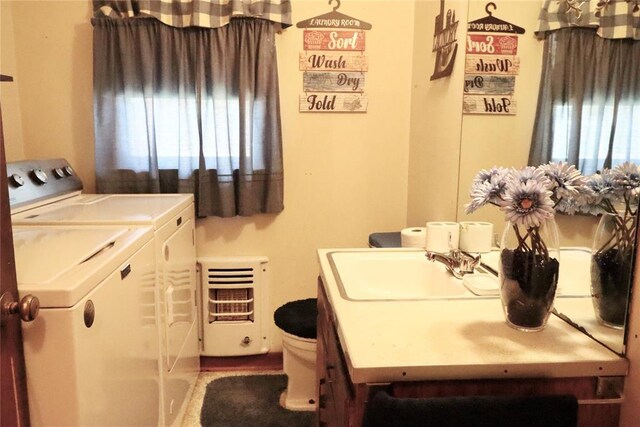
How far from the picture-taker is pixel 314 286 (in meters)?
2.78

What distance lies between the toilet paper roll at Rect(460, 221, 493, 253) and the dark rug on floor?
115 centimetres

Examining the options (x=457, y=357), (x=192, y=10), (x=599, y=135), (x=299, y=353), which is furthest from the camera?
(x=192, y=10)

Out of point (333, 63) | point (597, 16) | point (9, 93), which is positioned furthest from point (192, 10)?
point (597, 16)

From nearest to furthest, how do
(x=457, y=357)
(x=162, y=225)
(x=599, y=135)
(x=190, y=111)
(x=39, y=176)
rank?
(x=457, y=357)
(x=599, y=135)
(x=162, y=225)
(x=39, y=176)
(x=190, y=111)

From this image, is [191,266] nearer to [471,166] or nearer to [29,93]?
[29,93]

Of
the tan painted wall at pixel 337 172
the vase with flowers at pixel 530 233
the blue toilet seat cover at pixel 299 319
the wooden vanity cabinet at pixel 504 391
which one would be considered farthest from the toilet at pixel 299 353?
the vase with flowers at pixel 530 233

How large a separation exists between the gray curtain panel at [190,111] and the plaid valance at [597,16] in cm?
141

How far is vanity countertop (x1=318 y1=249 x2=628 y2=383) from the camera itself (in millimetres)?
897

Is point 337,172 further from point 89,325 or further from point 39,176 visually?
point 89,325

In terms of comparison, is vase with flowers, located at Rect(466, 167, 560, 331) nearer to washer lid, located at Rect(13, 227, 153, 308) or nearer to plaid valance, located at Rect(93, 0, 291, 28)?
washer lid, located at Rect(13, 227, 153, 308)

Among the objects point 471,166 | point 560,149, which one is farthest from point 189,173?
point 560,149

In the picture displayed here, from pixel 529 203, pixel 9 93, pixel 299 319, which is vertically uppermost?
pixel 9 93

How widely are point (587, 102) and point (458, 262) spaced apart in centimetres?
62

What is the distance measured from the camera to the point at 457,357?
0.92 meters
